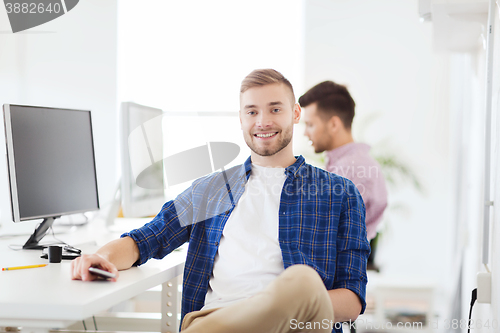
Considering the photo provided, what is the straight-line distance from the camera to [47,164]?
1.39 m

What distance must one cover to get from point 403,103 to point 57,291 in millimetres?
2513

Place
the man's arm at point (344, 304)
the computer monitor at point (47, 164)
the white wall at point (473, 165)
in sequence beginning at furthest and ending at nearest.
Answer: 1. the white wall at point (473, 165)
2. the computer monitor at point (47, 164)
3. the man's arm at point (344, 304)

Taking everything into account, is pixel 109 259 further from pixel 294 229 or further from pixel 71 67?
pixel 71 67

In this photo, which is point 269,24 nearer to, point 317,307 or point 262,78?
point 262,78

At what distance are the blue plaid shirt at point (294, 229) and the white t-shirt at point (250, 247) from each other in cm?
2

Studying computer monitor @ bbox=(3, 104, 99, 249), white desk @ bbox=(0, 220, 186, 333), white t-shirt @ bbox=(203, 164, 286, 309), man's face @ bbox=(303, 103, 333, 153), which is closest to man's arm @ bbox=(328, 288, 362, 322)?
white t-shirt @ bbox=(203, 164, 286, 309)

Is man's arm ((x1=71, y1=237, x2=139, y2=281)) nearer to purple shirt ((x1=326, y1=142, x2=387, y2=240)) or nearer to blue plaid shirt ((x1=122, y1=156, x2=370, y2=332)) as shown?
blue plaid shirt ((x1=122, y1=156, x2=370, y2=332))

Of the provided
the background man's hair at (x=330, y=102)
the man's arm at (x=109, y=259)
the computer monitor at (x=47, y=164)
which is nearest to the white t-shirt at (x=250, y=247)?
the man's arm at (x=109, y=259)

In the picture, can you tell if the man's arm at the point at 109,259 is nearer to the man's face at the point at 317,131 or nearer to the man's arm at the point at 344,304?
the man's arm at the point at 344,304

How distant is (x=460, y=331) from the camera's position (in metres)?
2.38

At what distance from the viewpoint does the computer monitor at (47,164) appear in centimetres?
129

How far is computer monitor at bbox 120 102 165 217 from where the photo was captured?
171 cm

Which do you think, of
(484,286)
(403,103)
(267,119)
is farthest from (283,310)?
(403,103)

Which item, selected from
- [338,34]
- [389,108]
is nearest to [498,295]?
[389,108]
